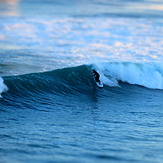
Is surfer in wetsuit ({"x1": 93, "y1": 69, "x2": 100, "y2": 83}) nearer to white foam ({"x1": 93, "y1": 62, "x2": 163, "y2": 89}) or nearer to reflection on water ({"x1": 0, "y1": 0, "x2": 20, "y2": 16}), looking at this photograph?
white foam ({"x1": 93, "y1": 62, "x2": 163, "y2": 89})

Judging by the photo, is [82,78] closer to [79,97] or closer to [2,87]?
[79,97]

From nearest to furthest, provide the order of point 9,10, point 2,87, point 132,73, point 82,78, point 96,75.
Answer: point 2,87 < point 96,75 < point 82,78 < point 132,73 < point 9,10

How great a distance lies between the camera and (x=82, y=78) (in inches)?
595

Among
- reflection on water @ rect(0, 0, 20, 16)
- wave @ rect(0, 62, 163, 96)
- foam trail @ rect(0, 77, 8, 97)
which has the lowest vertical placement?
foam trail @ rect(0, 77, 8, 97)

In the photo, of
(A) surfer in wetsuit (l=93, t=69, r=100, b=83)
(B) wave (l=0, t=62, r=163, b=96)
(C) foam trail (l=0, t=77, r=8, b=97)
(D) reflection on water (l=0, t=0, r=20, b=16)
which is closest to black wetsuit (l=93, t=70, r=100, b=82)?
(A) surfer in wetsuit (l=93, t=69, r=100, b=83)

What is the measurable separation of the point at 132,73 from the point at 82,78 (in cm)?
224

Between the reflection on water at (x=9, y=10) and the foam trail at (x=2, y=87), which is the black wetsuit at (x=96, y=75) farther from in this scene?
the reflection on water at (x=9, y=10)

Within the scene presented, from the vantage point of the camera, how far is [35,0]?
2373 inches

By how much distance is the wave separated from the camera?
44.3ft

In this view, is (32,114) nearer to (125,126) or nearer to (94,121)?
(94,121)

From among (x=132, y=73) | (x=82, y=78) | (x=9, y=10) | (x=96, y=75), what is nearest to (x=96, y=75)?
(x=96, y=75)

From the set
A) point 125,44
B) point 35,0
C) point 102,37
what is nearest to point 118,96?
point 125,44

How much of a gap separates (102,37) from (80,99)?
13.0 metres

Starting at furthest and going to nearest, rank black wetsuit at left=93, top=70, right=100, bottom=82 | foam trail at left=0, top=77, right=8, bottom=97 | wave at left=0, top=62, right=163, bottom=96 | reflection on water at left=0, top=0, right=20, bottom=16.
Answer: reflection on water at left=0, top=0, right=20, bottom=16
black wetsuit at left=93, top=70, right=100, bottom=82
wave at left=0, top=62, right=163, bottom=96
foam trail at left=0, top=77, right=8, bottom=97
